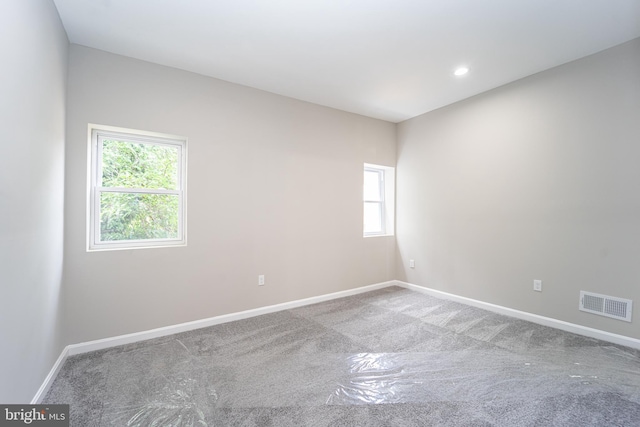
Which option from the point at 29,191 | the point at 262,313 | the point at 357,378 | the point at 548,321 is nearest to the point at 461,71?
the point at 548,321

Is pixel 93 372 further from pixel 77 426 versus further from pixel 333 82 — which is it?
pixel 333 82

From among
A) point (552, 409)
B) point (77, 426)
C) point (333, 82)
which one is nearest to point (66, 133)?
point (77, 426)

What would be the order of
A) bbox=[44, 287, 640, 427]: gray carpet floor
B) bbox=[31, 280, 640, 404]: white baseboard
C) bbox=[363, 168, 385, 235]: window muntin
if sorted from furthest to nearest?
bbox=[363, 168, 385, 235]: window muntin → bbox=[31, 280, 640, 404]: white baseboard → bbox=[44, 287, 640, 427]: gray carpet floor

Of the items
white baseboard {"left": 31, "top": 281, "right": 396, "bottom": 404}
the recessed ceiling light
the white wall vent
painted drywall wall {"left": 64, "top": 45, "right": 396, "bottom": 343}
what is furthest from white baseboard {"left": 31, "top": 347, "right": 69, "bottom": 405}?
the white wall vent

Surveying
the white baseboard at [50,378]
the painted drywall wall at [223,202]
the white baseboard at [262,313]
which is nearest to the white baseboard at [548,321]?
the white baseboard at [262,313]

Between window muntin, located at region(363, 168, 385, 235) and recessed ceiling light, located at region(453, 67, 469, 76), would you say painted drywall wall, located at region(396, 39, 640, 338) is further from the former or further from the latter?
window muntin, located at region(363, 168, 385, 235)

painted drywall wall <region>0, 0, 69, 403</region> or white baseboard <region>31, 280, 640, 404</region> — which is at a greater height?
painted drywall wall <region>0, 0, 69, 403</region>

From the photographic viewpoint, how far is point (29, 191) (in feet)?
5.42

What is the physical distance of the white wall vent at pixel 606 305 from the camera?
8.28 feet

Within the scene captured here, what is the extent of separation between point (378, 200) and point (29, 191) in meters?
4.10

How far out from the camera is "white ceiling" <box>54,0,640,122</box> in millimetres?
2061

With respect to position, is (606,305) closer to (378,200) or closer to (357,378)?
(357,378)

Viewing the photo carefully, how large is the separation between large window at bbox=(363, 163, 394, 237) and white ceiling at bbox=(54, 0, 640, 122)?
1681mm

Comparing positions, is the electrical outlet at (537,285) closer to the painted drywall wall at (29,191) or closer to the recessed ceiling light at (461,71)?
the recessed ceiling light at (461,71)
